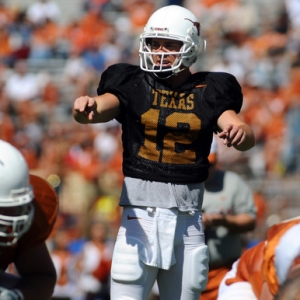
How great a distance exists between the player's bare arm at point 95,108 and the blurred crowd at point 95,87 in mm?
4321

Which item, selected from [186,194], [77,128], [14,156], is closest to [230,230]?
[186,194]

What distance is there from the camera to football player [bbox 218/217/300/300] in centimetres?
332

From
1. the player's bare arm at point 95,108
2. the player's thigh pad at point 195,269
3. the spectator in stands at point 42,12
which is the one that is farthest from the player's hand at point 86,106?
the spectator in stands at point 42,12

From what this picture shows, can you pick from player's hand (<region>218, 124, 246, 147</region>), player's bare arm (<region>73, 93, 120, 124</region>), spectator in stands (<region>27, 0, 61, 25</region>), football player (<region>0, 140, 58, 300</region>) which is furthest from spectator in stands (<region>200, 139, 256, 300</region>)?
spectator in stands (<region>27, 0, 61, 25</region>)

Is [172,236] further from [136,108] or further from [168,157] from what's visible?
[136,108]

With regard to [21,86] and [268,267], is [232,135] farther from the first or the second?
[21,86]

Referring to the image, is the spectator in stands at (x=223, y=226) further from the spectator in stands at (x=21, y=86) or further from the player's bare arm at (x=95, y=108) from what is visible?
the spectator in stands at (x=21, y=86)

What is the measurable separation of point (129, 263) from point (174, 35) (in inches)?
41.9

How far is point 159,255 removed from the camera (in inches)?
131

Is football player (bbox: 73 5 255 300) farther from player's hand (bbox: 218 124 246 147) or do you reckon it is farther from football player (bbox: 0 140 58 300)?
football player (bbox: 0 140 58 300)

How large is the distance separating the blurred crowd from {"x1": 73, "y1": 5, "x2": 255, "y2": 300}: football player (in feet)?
13.8

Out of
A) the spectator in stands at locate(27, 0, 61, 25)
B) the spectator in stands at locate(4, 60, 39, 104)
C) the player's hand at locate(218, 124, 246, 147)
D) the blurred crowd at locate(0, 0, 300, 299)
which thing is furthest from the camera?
the spectator in stands at locate(27, 0, 61, 25)

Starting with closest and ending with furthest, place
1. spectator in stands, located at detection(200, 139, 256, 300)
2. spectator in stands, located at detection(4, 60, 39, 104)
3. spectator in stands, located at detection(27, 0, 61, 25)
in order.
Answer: spectator in stands, located at detection(200, 139, 256, 300) → spectator in stands, located at detection(4, 60, 39, 104) → spectator in stands, located at detection(27, 0, 61, 25)

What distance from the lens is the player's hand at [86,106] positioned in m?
3.12
